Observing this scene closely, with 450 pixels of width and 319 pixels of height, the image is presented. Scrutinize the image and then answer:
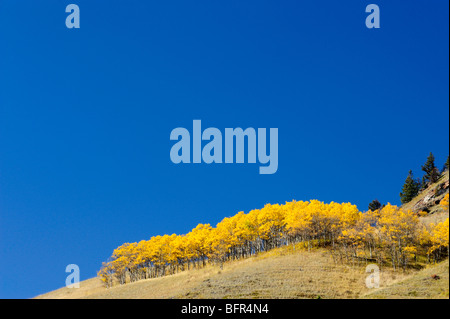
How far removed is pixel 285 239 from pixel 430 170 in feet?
288

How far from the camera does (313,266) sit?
6700 cm

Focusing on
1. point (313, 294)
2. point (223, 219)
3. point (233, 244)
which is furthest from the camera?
point (223, 219)

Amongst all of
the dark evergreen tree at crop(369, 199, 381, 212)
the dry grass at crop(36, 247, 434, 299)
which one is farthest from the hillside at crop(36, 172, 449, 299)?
the dark evergreen tree at crop(369, 199, 381, 212)

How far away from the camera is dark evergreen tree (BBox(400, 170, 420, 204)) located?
148 m

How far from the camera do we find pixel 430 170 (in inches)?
6186

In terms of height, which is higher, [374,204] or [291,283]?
[374,204]

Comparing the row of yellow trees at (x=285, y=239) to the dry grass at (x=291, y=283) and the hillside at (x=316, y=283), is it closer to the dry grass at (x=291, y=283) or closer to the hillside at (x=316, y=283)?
the hillside at (x=316, y=283)

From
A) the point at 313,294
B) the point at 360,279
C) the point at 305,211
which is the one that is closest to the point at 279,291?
the point at 313,294

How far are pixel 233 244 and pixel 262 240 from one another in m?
10.2
